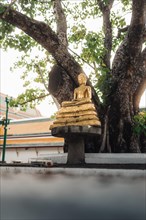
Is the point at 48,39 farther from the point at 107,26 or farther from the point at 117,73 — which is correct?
the point at 107,26

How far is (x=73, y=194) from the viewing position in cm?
306

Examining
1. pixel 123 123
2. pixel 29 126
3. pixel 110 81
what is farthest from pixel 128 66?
pixel 29 126

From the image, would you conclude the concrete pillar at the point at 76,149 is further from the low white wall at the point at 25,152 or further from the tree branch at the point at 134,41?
the low white wall at the point at 25,152

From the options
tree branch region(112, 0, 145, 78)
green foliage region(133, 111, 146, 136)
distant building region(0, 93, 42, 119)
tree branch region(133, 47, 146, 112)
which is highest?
distant building region(0, 93, 42, 119)

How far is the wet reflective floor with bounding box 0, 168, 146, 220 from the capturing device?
107 inches

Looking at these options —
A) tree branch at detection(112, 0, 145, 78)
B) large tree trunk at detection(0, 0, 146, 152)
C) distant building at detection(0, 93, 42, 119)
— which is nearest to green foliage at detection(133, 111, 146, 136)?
large tree trunk at detection(0, 0, 146, 152)

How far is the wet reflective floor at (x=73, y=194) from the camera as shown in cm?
272

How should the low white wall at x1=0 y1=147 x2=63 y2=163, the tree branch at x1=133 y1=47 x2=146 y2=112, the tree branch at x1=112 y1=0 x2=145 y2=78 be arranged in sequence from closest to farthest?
the tree branch at x1=112 y1=0 x2=145 y2=78
the tree branch at x1=133 y1=47 x2=146 y2=112
the low white wall at x1=0 y1=147 x2=63 y2=163

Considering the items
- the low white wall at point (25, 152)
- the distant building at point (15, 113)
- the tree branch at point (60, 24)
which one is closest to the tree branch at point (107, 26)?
the tree branch at point (60, 24)

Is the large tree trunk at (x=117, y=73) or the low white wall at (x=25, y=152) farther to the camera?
the low white wall at (x=25, y=152)

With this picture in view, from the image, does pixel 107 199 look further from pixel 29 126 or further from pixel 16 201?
pixel 29 126

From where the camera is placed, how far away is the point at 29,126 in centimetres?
1677

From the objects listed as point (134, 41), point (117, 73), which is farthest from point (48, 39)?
point (134, 41)

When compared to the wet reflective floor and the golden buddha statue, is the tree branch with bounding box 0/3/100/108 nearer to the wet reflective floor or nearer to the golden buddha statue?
the golden buddha statue
